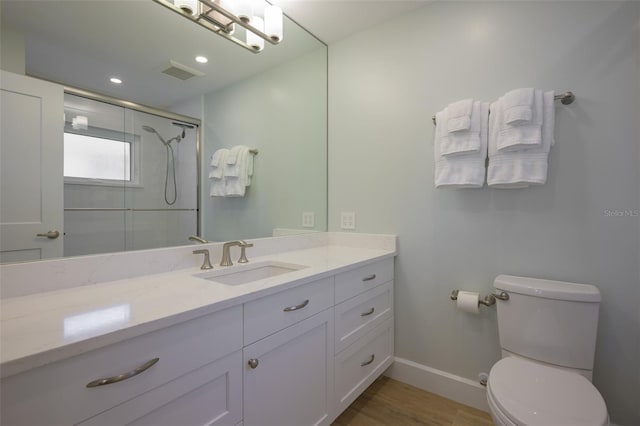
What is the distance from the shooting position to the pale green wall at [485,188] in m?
1.26

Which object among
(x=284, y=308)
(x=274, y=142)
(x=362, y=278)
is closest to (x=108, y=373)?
(x=284, y=308)

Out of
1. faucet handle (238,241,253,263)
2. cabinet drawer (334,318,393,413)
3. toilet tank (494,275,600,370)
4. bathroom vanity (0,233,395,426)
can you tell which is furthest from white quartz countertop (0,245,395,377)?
toilet tank (494,275,600,370)

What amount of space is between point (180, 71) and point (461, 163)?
146 centimetres

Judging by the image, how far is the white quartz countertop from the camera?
23.4 inches

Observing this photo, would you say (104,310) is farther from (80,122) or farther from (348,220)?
(348,220)

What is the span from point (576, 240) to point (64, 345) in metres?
1.89

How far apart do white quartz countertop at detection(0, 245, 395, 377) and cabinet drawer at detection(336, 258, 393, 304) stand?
0.56 feet

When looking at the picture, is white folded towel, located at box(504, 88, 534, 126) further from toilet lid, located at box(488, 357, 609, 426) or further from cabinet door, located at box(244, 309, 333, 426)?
cabinet door, located at box(244, 309, 333, 426)

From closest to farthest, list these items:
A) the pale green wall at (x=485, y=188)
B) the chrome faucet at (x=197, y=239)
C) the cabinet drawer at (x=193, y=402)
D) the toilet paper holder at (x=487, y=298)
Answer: the cabinet drawer at (x=193, y=402) < the pale green wall at (x=485, y=188) < the chrome faucet at (x=197, y=239) < the toilet paper holder at (x=487, y=298)

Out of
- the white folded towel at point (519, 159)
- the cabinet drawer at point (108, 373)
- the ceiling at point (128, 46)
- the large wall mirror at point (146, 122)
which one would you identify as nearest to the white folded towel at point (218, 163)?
the large wall mirror at point (146, 122)

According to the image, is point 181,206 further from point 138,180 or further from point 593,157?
point 593,157

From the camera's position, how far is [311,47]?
2.13 m

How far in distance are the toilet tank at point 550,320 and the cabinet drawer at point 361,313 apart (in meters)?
0.61

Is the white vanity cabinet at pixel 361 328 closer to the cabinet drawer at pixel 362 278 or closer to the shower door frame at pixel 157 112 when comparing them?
the cabinet drawer at pixel 362 278
